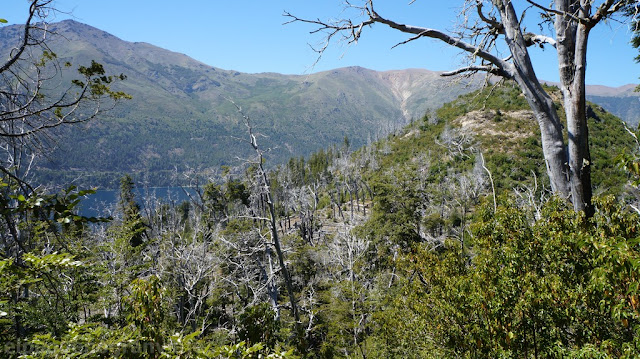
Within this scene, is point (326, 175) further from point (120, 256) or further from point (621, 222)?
point (621, 222)

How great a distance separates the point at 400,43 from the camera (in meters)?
3.44

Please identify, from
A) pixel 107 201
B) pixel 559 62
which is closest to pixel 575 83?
pixel 559 62

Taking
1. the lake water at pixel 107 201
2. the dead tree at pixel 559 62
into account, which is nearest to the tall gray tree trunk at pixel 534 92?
the dead tree at pixel 559 62

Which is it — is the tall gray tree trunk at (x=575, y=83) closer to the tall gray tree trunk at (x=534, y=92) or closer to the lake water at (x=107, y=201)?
the tall gray tree trunk at (x=534, y=92)

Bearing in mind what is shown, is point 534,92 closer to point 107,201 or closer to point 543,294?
point 543,294

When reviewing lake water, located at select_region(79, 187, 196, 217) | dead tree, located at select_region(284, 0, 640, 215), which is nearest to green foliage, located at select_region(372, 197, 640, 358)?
dead tree, located at select_region(284, 0, 640, 215)

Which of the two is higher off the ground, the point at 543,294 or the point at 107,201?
the point at 543,294

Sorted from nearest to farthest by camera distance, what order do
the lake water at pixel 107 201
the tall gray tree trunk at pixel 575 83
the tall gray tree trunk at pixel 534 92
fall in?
the tall gray tree trunk at pixel 575 83 < the tall gray tree trunk at pixel 534 92 < the lake water at pixel 107 201

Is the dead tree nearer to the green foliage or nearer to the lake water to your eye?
the green foliage

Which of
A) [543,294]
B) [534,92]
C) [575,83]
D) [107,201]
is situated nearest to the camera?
[575,83]

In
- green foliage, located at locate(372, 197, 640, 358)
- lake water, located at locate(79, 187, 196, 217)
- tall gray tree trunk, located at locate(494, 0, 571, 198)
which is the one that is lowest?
lake water, located at locate(79, 187, 196, 217)

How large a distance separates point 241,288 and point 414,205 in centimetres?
1162

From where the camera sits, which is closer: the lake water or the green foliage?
the green foliage

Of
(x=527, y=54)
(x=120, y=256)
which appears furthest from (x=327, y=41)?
(x=120, y=256)
